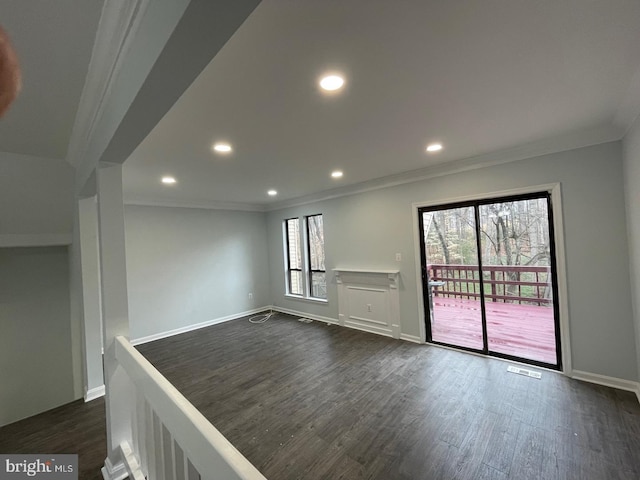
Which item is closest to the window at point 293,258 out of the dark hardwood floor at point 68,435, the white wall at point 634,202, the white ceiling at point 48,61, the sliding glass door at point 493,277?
the sliding glass door at point 493,277

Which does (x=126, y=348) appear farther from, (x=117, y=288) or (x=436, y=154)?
(x=436, y=154)

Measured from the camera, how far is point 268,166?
3238mm

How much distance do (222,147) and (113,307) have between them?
1622mm

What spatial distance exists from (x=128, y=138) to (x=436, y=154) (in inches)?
117

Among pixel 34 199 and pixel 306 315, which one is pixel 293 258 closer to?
pixel 306 315

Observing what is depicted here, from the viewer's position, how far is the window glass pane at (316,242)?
18.0 feet

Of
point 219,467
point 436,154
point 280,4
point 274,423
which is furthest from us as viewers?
point 436,154

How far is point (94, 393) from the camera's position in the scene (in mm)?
2961

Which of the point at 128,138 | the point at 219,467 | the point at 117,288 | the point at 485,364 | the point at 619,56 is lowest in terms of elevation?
the point at 485,364

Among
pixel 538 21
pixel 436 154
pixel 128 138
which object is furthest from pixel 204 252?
pixel 538 21

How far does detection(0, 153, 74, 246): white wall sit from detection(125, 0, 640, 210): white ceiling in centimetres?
68

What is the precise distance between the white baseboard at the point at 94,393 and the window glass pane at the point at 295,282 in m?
3.64

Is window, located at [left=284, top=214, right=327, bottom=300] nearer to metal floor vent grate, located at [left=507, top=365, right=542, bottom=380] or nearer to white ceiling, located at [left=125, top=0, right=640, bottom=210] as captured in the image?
white ceiling, located at [left=125, top=0, right=640, bottom=210]

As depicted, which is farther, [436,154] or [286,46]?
[436,154]
